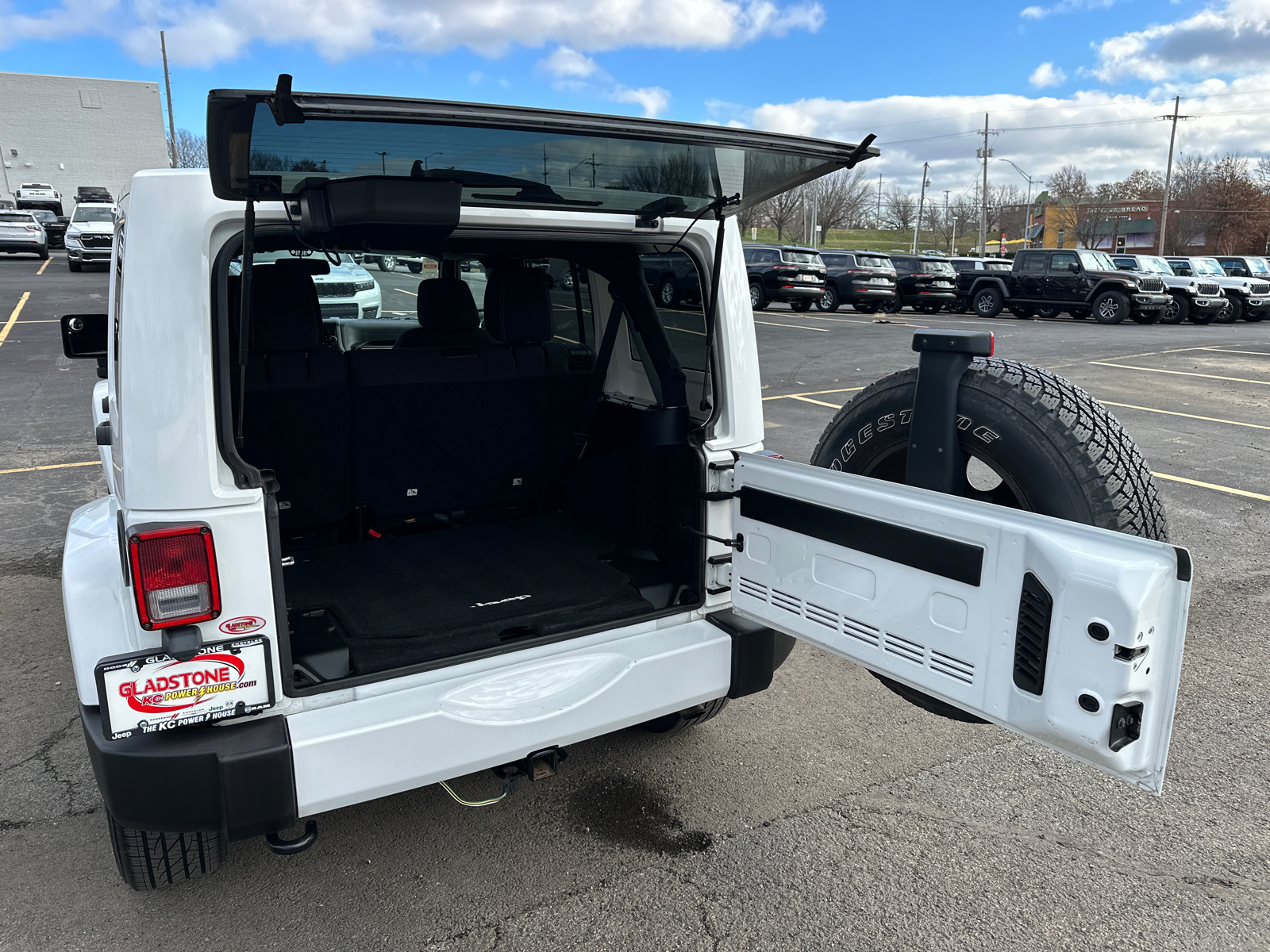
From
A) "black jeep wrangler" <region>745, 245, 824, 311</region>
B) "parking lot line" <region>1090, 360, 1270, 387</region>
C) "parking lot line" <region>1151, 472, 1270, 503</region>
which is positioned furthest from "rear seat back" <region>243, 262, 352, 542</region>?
"black jeep wrangler" <region>745, 245, 824, 311</region>

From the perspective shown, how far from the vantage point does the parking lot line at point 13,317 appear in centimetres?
1543

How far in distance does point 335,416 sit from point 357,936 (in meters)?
1.96

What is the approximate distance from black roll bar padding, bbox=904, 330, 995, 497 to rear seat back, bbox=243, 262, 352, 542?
2.10 m

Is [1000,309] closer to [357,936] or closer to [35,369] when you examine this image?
[35,369]

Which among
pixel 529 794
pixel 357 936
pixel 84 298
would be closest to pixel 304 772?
pixel 357 936

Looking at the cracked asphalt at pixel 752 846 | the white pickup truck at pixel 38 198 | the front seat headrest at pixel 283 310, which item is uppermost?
the white pickup truck at pixel 38 198

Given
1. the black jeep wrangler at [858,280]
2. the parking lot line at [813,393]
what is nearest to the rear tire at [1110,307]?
the black jeep wrangler at [858,280]

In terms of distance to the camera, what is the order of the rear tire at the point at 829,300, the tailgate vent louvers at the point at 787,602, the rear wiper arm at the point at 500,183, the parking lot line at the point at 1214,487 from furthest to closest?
the rear tire at the point at 829,300
the parking lot line at the point at 1214,487
the tailgate vent louvers at the point at 787,602
the rear wiper arm at the point at 500,183

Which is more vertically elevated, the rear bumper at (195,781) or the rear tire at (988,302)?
the rear tire at (988,302)

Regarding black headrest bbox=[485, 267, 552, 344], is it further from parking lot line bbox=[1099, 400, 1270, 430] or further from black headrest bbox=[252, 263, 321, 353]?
parking lot line bbox=[1099, 400, 1270, 430]

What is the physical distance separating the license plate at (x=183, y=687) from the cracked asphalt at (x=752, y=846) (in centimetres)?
73

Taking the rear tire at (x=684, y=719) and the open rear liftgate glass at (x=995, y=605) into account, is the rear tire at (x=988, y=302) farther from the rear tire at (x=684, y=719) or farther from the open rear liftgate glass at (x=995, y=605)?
the open rear liftgate glass at (x=995, y=605)

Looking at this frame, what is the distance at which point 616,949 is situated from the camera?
7.76 feet

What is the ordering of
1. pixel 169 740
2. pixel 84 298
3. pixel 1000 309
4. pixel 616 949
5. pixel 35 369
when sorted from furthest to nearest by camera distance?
1. pixel 1000 309
2. pixel 84 298
3. pixel 35 369
4. pixel 616 949
5. pixel 169 740
